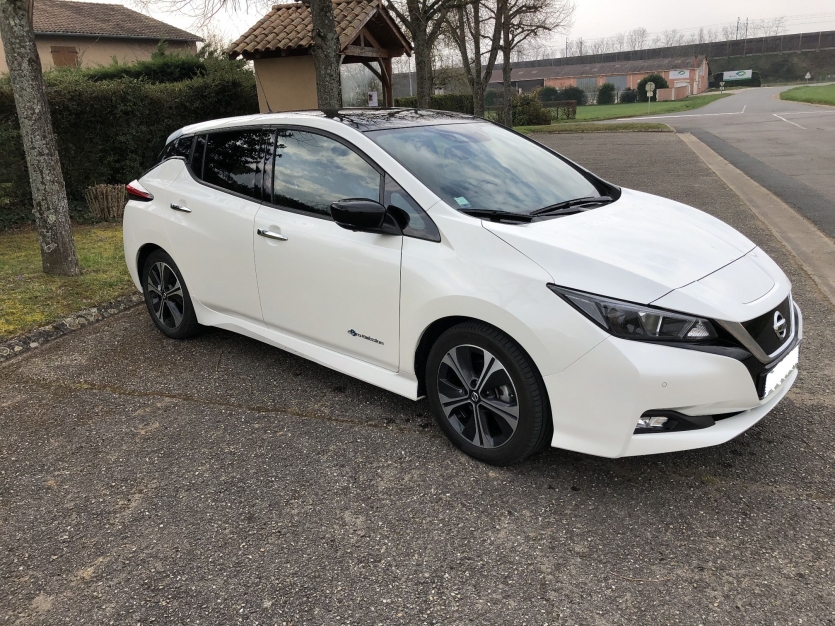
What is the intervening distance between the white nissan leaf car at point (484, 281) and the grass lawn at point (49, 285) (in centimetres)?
183

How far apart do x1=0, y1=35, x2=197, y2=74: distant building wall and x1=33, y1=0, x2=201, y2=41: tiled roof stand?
535 mm

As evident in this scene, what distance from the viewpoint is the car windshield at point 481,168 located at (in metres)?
3.44

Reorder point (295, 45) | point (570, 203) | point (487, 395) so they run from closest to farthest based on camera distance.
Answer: point (487, 395) < point (570, 203) < point (295, 45)

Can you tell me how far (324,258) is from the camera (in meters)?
3.65

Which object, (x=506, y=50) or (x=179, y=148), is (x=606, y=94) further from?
(x=179, y=148)

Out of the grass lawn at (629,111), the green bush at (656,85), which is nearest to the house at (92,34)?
the grass lawn at (629,111)

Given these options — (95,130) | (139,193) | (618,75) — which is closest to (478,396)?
(139,193)

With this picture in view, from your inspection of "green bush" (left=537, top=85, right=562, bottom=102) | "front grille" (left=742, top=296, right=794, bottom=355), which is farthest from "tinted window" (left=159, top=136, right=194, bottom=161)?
"green bush" (left=537, top=85, right=562, bottom=102)

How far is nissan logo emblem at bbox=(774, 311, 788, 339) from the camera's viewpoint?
297 cm

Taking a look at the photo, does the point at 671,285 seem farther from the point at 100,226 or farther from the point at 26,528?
the point at 100,226

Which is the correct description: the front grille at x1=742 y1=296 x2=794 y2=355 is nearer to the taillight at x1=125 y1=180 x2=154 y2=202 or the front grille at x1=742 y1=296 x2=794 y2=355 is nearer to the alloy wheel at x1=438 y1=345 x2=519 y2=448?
the alloy wheel at x1=438 y1=345 x2=519 y2=448

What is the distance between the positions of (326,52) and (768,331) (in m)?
7.56

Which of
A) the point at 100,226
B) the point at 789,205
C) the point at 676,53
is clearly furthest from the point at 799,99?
the point at 676,53

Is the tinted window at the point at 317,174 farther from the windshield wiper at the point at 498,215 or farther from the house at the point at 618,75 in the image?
the house at the point at 618,75
